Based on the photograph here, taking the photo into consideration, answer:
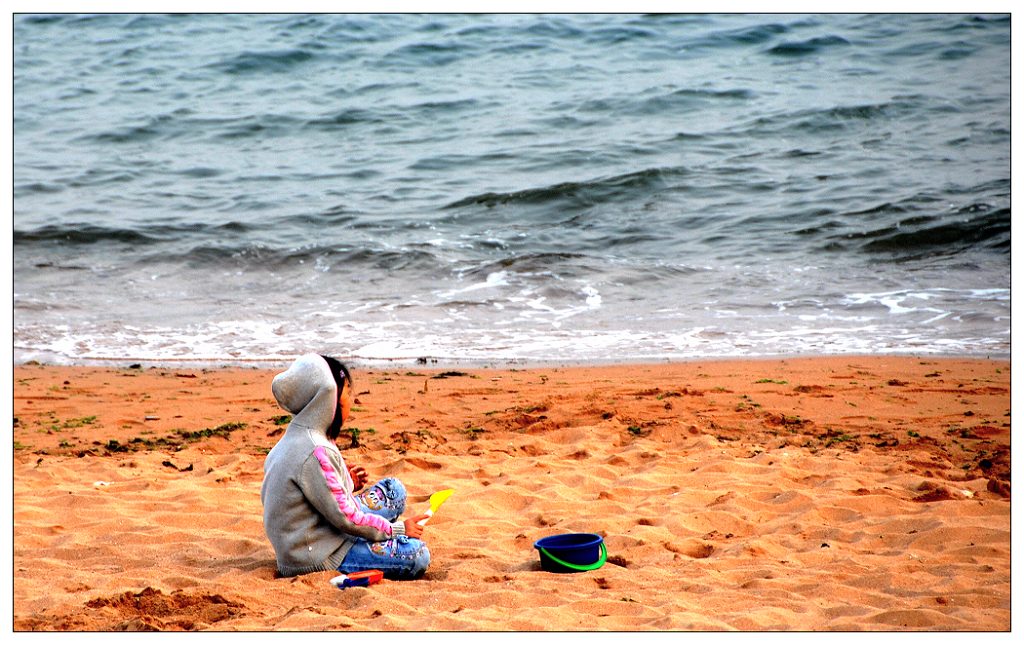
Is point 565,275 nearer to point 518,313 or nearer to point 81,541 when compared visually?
point 518,313

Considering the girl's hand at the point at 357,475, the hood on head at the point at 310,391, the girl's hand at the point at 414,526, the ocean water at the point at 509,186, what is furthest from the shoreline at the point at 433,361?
the hood on head at the point at 310,391

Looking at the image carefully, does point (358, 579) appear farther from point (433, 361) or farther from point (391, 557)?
point (433, 361)

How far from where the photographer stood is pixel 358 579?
3.73m

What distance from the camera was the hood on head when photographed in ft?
12.1

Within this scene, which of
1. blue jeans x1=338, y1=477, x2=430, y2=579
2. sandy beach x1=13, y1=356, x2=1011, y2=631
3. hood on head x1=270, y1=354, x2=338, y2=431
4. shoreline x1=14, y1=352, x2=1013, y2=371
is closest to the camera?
sandy beach x1=13, y1=356, x2=1011, y2=631

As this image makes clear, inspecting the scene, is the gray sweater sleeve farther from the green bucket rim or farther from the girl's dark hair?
the green bucket rim

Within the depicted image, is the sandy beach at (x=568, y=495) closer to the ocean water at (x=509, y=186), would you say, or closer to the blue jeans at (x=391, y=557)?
the blue jeans at (x=391, y=557)

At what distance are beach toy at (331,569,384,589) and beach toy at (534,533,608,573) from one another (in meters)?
0.63

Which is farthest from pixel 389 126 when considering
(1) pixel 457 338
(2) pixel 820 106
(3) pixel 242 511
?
(3) pixel 242 511

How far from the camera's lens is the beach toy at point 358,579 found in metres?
3.71

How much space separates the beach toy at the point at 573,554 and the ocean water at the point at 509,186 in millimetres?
4087

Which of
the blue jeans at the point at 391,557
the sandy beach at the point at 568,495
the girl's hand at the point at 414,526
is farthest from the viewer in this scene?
the girl's hand at the point at 414,526

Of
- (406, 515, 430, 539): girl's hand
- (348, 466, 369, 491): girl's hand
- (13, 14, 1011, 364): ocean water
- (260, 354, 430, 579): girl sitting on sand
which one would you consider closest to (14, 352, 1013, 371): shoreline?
(13, 14, 1011, 364): ocean water

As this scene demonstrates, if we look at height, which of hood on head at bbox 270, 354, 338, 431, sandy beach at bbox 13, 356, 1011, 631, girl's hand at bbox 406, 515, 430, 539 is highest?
hood on head at bbox 270, 354, 338, 431
